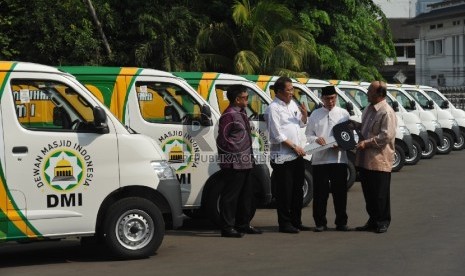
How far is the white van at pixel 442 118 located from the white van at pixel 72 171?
1549 cm

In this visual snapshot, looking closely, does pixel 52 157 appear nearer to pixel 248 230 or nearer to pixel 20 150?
pixel 20 150

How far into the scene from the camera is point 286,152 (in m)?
11.0

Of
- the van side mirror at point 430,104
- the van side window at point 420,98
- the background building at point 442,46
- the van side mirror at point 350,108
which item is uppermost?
the background building at point 442,46

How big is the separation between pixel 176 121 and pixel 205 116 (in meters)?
0.39

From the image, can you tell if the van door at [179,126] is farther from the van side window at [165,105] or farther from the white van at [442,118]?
the white van at [442,118]

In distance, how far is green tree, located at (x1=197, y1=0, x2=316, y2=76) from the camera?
24.2 metres

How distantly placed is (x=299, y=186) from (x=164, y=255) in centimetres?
227

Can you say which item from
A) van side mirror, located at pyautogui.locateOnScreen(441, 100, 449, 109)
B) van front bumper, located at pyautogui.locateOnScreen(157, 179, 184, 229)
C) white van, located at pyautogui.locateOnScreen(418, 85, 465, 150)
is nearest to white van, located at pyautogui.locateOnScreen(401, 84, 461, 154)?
van side mirror, located at pyautogui.locateOnScreen(441, 100, 449, 109)

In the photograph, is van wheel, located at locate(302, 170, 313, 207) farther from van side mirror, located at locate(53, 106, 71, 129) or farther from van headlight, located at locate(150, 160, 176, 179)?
van side mirror, located at locate(53, 106, 71, 129)

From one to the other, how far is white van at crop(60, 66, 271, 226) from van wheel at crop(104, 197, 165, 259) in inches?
83.0

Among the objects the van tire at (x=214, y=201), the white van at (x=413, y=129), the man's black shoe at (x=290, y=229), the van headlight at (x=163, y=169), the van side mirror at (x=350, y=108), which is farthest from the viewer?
the white van at (x=413, y=129)

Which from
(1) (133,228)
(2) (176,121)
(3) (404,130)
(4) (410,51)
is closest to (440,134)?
(3) (404,130)

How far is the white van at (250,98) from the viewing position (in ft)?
41.5

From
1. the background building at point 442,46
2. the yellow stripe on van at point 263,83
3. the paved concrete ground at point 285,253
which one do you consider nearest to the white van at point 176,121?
the paved concrete ground at point 285,253
